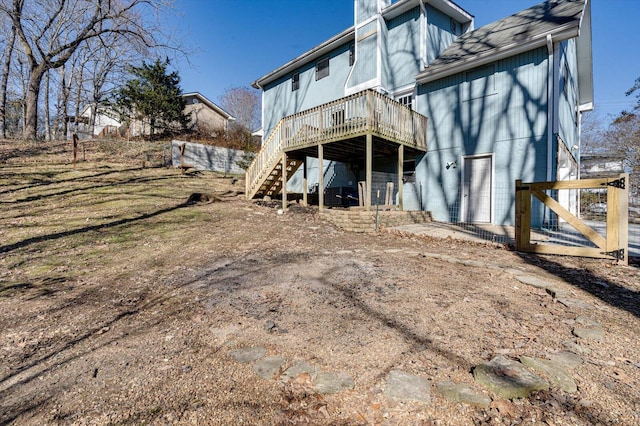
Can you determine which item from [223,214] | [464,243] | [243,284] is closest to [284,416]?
[243,284]

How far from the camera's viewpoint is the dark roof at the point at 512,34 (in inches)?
320

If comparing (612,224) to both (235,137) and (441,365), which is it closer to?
(441,365)

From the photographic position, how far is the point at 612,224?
194 inches

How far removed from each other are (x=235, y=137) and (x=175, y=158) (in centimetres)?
663

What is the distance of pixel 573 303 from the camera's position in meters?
3.25

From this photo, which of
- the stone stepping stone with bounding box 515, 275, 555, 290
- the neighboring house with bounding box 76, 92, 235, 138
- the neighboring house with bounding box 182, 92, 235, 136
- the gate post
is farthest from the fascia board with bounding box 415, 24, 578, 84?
the neighboring house with bounding box 182, 92, 235, 136

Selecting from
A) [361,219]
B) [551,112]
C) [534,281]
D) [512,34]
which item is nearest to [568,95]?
[512,34]

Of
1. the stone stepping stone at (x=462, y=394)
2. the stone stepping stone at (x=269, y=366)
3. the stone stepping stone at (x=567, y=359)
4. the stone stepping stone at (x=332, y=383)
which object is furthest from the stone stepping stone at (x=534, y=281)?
the stone stepping stone at (x=269, y=366)

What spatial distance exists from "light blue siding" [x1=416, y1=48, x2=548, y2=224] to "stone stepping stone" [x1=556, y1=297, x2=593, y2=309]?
243 inches

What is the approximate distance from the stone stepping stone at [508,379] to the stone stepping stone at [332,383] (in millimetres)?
867

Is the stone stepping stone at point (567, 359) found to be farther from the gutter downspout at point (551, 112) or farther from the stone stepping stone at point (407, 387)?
the gutter downspout at point (551, 112)

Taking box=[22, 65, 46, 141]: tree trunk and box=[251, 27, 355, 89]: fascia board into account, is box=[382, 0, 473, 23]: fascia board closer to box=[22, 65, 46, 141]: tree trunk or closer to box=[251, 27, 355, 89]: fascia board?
box=[251, 27, 355, 89]: fascia board

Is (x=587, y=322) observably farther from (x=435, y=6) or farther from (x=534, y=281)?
(x=435, y=6)

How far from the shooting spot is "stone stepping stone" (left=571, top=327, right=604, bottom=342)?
8.29 feet
